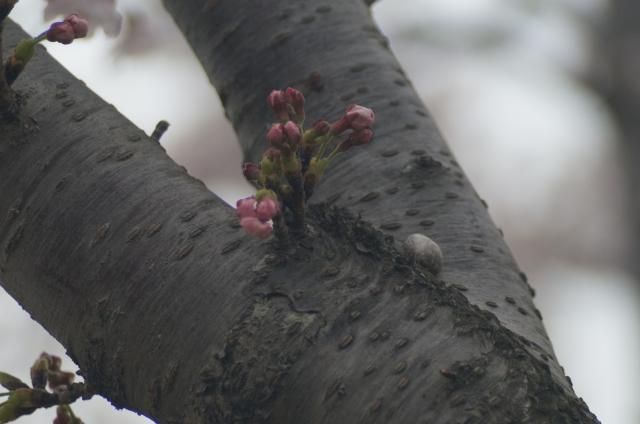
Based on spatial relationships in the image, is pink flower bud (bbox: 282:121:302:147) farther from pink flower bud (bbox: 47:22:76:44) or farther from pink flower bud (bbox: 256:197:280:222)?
pink flower bud (bbox: 47:22:76:44)

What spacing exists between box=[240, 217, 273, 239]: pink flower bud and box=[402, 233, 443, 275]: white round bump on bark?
23 centimetres

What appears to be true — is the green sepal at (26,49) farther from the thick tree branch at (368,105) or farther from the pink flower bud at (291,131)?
the thick tree branch at (368,105)

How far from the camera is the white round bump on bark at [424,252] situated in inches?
56.9

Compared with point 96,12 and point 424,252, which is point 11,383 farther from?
point 96,12

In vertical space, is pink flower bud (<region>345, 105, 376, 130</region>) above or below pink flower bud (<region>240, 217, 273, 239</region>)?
above

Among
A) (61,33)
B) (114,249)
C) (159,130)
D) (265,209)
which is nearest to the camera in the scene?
(265,209)

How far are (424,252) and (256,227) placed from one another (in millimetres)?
300

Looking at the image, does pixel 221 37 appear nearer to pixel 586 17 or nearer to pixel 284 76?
pixel 284 76

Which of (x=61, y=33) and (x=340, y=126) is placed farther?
(x=61, y=33)

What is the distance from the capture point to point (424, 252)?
4.83 ft

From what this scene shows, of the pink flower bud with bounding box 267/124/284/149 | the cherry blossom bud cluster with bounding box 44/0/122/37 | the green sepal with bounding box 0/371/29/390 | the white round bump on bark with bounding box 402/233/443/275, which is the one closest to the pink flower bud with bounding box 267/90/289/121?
the pink flower bud with bounding box 267/124/284/149

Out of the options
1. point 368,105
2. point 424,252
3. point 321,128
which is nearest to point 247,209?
point 321,128

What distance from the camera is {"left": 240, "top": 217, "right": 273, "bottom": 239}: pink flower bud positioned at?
126 cm

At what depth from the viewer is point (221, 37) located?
196 cm
